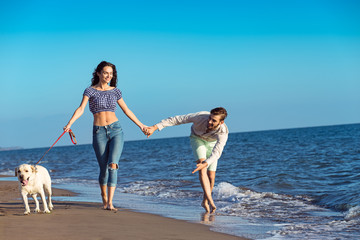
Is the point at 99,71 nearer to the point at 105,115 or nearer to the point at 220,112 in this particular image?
the point at 105,115

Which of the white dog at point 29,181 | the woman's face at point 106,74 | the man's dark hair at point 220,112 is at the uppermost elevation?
the woman's face at point 106,74

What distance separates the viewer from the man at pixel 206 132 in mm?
5672

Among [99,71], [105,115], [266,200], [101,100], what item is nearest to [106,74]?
[99,71]

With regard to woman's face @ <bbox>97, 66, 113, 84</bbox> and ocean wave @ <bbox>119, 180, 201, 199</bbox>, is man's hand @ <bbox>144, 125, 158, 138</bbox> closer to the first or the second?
woman's face @ <bbox>97, 66, 113, 84</bbox>

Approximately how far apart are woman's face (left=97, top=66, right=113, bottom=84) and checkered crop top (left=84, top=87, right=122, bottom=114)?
0.17 m

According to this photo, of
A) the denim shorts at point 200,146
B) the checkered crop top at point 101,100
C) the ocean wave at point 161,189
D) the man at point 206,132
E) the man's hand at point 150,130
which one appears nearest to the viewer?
the man at point 206,132

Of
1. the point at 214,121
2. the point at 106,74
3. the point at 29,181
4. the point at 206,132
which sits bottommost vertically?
the point at 29,181

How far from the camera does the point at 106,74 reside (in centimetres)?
587

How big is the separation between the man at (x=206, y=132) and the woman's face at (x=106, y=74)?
93 centimetres

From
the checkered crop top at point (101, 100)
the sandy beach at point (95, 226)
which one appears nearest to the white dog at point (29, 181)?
the sandy beach at point (95, 226)

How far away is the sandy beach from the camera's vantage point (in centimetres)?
418

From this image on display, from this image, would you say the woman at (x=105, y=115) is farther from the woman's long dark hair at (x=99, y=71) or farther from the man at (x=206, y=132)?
the man at (x=206, y=132)

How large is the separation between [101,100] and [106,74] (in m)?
0.38

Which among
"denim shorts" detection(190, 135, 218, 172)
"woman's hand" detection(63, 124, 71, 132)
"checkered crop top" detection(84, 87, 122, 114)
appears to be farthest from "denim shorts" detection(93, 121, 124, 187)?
"denim shorts" detection(190, 135, 218, 172)
